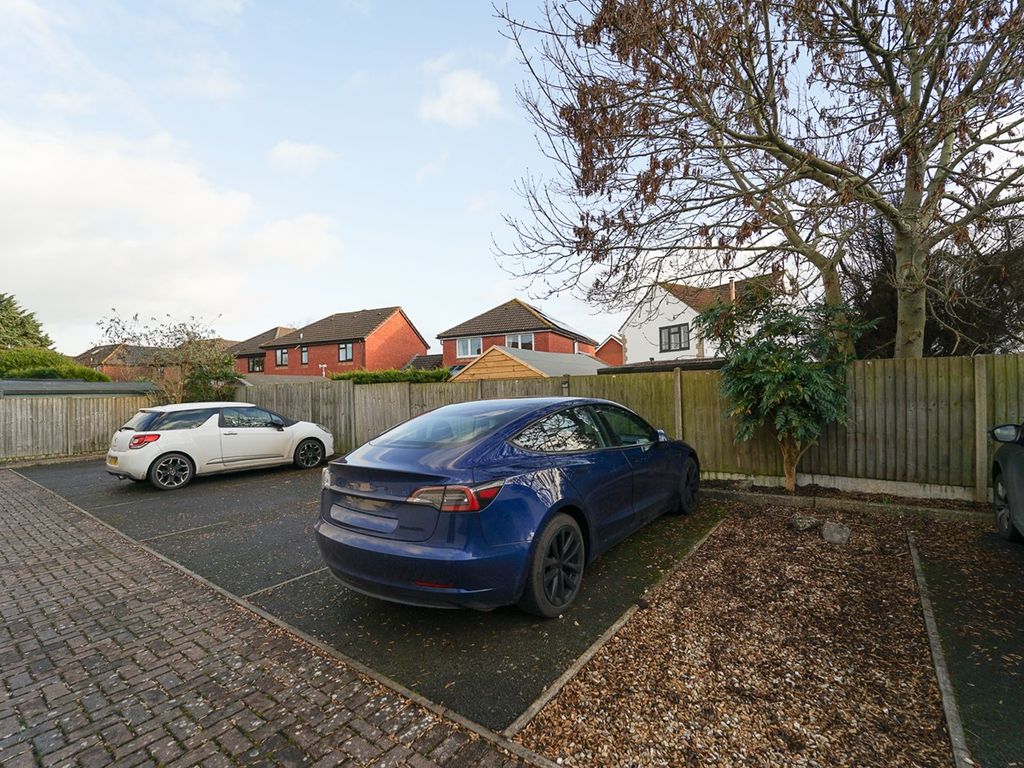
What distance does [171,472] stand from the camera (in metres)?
8.40

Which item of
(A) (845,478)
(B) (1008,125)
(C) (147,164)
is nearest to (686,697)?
(A) (845,478)

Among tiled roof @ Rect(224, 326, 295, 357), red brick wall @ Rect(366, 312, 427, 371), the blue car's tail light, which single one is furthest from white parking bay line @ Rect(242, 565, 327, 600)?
tiled roof @ Rect(224, 326, 295, 357)

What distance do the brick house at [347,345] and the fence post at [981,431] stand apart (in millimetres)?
33813

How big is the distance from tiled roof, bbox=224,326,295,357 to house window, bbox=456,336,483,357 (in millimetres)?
19043

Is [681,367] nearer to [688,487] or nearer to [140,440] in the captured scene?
[688,487]

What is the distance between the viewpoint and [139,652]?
10.0 ft

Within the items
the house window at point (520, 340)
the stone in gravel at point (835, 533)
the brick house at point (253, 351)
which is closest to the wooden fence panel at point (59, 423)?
the stone in gravel at point (835, 533)

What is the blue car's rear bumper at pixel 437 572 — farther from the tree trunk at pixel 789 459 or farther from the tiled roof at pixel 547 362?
the tiled roof at pixel 547 362

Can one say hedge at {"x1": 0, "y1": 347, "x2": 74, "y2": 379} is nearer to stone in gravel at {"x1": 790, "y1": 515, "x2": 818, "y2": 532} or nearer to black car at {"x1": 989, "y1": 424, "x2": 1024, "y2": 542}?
stone in gravel at {"x1": 790, "y1": 515, "x2": 818, "y2": 532}

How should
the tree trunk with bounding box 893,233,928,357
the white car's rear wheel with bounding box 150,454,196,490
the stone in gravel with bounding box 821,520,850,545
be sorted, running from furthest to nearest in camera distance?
the white car's rear wheel with bounding box 150,454,196,490 < the tree trunk with bounding box 893,233,928,357 < the stone in gravel with bounding box 821,520,850,545

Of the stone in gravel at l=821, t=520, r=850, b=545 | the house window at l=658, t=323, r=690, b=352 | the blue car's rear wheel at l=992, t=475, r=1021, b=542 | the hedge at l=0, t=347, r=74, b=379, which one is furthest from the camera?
the house window at l=658, t=323, r=690, b=352

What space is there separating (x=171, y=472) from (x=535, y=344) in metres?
26.0

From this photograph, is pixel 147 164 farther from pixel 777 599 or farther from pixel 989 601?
pixel 989 601

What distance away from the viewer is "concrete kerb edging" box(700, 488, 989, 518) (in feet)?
17.5
